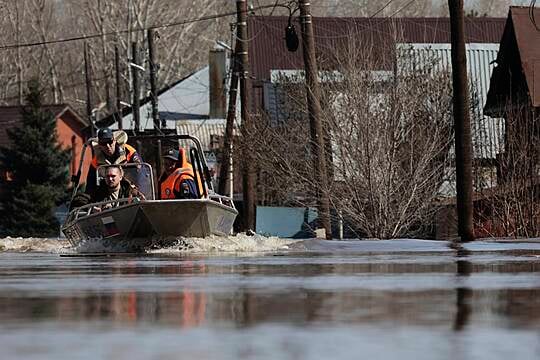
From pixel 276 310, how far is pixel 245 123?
107 feet

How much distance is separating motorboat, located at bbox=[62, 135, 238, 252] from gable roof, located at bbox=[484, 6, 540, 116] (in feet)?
70.9

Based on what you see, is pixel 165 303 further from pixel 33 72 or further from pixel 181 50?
pixel 33 72

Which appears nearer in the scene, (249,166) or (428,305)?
(428,305)

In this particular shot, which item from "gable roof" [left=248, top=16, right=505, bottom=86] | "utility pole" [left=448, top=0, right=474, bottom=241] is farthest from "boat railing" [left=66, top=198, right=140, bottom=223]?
"gable roof" [left=248, top=16, right=505, bottom=86]

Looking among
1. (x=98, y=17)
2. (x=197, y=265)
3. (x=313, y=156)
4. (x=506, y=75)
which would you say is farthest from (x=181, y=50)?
(x=197, y=265)

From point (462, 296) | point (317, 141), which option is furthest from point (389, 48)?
point (462, 296)

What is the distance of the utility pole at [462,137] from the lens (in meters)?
29.0

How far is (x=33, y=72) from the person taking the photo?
121375 mm

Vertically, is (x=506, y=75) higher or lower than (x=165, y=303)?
higher

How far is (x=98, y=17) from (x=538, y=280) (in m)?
89.3

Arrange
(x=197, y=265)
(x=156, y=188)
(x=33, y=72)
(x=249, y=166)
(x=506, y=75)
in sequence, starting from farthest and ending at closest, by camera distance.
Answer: (x=33, y=72), (x=506, y=75), (x=249, y=166), (x=156, y=188), (x=197, y=265)

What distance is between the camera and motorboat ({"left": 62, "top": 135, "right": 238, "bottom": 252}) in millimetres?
24953

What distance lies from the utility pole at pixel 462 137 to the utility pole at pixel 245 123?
45.8ft

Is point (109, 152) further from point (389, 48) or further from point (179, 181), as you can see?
point (389, 48)
